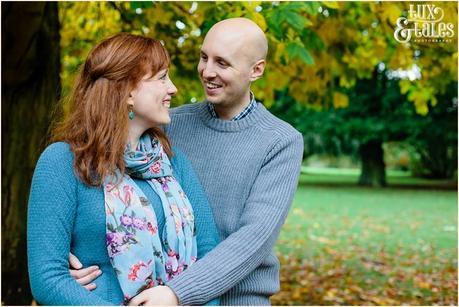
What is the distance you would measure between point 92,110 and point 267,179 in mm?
695

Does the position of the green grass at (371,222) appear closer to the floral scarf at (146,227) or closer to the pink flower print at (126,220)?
the floral scarf at (146,227)

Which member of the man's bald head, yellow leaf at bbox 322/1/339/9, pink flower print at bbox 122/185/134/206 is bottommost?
pink flower print at bbox 122/185/134/206

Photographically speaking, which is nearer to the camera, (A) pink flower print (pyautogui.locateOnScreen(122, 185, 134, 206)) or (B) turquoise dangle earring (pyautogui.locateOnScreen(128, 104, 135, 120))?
(A) pink flower print (pyautogui.locateOnScreen(122, 185, 134, 206))

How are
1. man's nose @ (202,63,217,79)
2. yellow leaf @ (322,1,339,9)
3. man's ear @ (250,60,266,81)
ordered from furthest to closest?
yellow leaf @ (322,1,339,9)
man's ear @ (250,60,266,81)
man's nose @ (202,63,217,79)

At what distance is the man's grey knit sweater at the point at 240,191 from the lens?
2.40 metres

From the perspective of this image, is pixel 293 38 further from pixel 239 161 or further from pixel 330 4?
pixel 239 161

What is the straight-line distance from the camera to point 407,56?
744 centimetres

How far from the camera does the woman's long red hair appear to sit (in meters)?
2.36

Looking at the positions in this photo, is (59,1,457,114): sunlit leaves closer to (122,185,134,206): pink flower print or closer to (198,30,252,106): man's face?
(198,30,252,106): man's face

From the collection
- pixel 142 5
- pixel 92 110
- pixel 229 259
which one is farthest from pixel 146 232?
pixel 142 5

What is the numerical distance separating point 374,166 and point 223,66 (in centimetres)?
2822

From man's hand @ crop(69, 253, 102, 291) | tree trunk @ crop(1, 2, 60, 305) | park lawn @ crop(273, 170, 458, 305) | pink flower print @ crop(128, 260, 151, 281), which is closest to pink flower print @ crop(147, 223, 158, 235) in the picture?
pink flower print @ crop(128, 260, 151, 281)

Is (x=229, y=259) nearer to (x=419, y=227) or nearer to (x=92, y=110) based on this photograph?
(x=92, y=110)

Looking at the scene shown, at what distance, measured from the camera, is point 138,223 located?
2.32 metres
